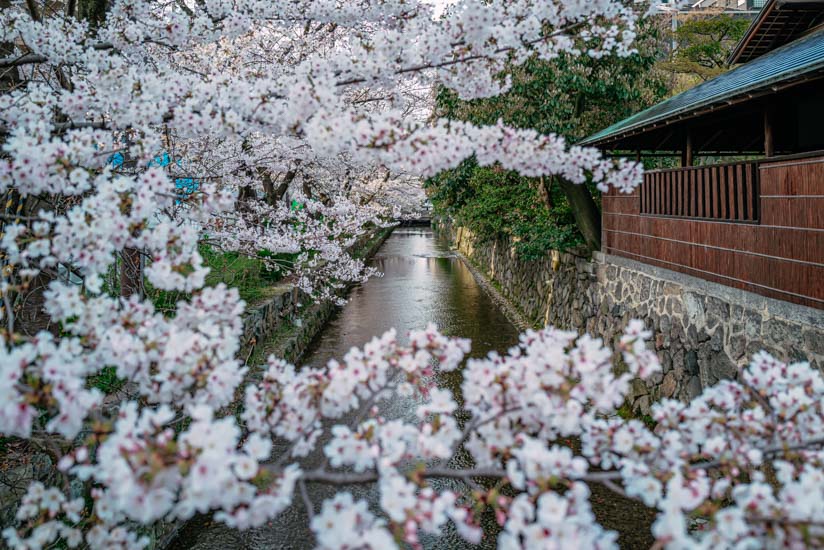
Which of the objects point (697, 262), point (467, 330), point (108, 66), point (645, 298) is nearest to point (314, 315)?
point (467, 330)

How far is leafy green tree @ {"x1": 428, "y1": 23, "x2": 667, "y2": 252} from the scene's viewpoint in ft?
25.1

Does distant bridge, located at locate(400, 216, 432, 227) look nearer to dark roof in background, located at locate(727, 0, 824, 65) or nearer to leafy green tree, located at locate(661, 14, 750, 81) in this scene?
leafy green tree, located at locate(661, 14, 750, 81)

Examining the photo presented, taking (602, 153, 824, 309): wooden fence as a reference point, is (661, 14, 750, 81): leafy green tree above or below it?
above

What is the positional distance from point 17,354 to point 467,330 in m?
9.13

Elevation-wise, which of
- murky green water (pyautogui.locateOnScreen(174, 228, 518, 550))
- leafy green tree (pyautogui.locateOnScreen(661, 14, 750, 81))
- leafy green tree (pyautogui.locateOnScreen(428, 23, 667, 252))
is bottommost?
murky green water (pyautogui.locateOnScreen(174, 228, 518, 550))

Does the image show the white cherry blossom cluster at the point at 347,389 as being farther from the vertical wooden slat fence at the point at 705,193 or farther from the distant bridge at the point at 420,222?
the distant bridge at the point at 420,222

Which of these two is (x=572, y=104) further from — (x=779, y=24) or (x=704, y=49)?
(x=704, y=49)

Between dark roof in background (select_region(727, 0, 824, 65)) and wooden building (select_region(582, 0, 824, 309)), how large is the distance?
2cm

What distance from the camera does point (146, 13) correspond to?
389cm

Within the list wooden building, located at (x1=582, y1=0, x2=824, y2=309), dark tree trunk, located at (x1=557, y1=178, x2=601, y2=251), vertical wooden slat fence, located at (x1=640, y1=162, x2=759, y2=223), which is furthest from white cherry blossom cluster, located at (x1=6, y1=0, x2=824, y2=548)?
dark tree trunk, located at (x1=557, y1=178, x2=601, y2=251)

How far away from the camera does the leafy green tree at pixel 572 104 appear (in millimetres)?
7660

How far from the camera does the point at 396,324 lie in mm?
10961

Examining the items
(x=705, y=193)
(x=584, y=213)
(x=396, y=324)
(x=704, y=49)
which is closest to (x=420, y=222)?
(x=704, y=49)

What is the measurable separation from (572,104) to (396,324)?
16.8 ft
